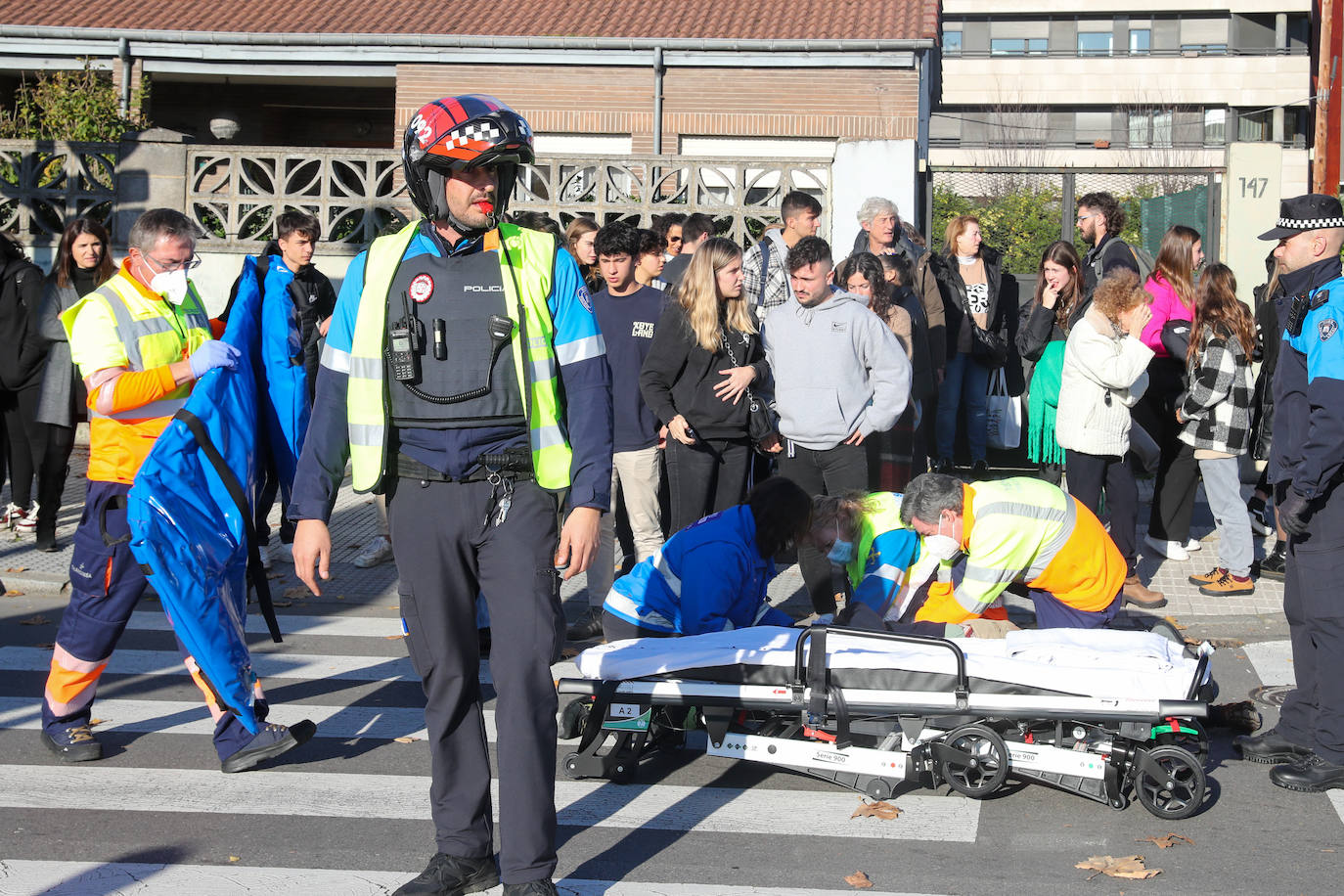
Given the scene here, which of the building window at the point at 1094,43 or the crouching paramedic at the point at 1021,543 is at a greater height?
the building window at the point at 1094,43

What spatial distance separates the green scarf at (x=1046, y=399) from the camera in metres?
9.22

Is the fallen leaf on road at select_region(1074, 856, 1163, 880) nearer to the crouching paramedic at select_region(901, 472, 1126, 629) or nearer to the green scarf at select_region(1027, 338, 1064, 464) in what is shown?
the crouching paramedic at select_region(901, 472, 1126, 629)

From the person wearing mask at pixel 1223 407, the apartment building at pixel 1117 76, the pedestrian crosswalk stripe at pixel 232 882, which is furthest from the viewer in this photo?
the apartment building at pixel 1117 76

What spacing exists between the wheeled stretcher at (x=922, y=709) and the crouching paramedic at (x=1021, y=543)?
76 centimetres

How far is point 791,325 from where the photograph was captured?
7.82m

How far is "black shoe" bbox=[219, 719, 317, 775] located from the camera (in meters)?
5.52

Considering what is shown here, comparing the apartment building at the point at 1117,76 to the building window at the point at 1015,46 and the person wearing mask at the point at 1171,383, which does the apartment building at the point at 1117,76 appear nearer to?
the building window at the point at 1015,46

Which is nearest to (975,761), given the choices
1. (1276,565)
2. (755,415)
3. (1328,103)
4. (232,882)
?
(232,882)

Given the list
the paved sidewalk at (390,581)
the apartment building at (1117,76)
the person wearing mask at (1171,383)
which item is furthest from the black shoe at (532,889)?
the apartment building at (1117,76)

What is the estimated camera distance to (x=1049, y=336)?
9.95 m

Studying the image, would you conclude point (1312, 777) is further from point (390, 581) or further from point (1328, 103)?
point (1328, 103)

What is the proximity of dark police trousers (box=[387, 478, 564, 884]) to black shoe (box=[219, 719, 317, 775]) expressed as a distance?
1.56 metres

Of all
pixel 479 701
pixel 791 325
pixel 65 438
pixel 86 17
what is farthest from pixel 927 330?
pixel 86 17

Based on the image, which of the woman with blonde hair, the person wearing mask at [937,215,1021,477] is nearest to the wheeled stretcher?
the woman with blonde hair
